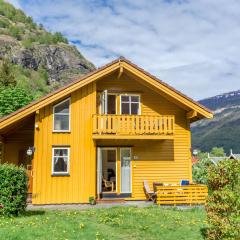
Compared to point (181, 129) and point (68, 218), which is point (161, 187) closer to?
point (181, 129)

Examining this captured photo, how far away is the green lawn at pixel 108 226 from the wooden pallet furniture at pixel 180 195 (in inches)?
172

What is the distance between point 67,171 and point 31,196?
2507 mm

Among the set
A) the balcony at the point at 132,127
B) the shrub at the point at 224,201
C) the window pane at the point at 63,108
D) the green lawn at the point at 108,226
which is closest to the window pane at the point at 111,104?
the balcony at the point at 132,127

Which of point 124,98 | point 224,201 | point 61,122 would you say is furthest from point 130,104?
point 224,201

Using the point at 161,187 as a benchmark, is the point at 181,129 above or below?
above

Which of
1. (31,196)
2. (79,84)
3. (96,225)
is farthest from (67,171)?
(96,225)

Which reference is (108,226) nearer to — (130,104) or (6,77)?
(130,104)

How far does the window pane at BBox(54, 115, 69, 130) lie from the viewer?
2136cm

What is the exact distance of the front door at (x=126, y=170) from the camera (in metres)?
22.2

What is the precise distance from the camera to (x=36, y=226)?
39.8 feet

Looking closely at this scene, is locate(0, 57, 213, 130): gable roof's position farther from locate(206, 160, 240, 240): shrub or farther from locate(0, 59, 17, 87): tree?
locate(0, 59, 17, 87): tree

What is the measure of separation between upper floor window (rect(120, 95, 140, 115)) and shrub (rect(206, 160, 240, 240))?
486 inches

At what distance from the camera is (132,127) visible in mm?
21234

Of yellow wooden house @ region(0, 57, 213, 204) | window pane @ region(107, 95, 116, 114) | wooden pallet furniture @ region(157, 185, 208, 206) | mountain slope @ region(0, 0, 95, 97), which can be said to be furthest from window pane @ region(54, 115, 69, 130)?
mountain slope @ region(0, 0, 95, 97)
